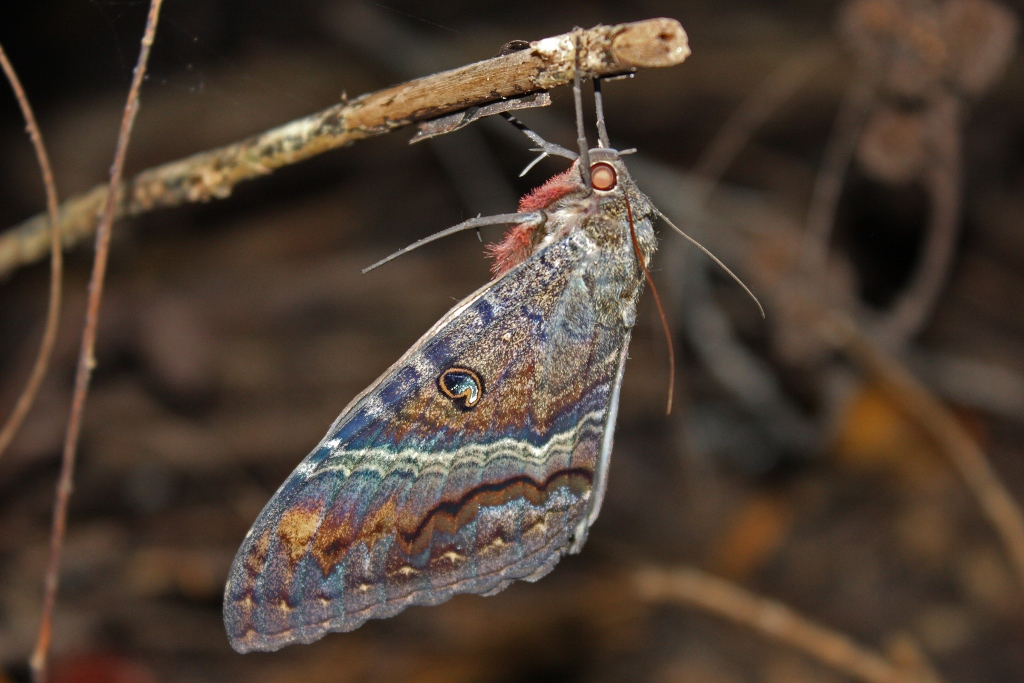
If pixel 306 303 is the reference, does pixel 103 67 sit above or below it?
above

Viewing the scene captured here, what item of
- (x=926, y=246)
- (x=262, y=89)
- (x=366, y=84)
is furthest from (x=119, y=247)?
(x=926, y=246)

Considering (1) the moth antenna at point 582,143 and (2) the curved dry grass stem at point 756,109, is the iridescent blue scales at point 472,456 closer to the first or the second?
(1) the moth antenna at point 582,143

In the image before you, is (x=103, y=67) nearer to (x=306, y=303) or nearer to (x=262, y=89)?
(x=262, y=89)

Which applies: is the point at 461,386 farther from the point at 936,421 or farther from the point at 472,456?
the point at 936,421

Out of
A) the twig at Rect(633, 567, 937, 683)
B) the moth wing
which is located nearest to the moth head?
the moth wing

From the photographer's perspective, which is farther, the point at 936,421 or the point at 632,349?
the point at 632,349

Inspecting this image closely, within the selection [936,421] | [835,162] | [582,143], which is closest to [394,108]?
[582,143]

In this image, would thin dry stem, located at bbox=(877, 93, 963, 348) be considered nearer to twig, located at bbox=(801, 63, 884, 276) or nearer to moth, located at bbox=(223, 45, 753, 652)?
twig, located at bbox=(801, 63, 884, 276)
